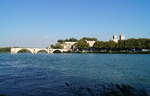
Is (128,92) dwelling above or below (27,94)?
above

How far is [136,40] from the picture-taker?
485ft

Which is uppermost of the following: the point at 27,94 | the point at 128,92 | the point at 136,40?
the point at 136,40

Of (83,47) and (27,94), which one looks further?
(83,47)

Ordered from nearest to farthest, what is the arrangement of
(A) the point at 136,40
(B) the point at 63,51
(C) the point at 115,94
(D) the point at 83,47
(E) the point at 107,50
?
1. (C) the point at 115,94
2. (A) the point at 136,40
3. (E) the point at 107,50
4. (D) the point at 83,47
5. (B) the point at 63,51

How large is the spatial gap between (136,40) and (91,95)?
454 feet

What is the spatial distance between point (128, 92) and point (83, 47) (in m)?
163

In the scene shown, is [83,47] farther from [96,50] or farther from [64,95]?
[64,95]

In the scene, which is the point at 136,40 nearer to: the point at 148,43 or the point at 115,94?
the point at 148,43

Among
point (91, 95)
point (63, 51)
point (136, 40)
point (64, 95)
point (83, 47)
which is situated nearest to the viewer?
point (91, 95)

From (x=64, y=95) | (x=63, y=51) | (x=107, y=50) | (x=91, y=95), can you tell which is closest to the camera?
(x=91, y=95)

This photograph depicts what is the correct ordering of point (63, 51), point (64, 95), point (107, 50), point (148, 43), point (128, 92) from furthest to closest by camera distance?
point (63, 51), point (107, 50), point (148, 43), point (64, 95), point (128, 92)

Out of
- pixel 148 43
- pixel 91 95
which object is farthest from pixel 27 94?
pixel 148 43

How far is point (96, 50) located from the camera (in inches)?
6747

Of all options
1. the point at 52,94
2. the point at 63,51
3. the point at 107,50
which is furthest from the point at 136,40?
the point at 52,94
